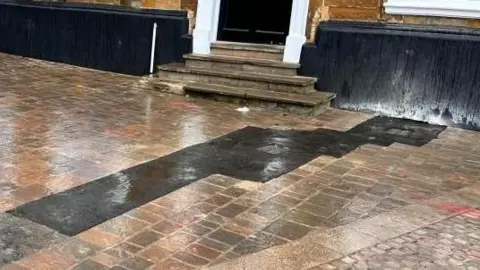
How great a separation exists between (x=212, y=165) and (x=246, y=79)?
3.05 m

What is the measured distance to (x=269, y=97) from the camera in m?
7.34

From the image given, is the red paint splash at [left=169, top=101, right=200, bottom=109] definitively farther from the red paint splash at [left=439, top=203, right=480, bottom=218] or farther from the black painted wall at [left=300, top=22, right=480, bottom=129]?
the red paint splash at [left=439, top=203, right=480, bottom=218]

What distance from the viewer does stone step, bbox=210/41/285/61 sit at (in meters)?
8.27

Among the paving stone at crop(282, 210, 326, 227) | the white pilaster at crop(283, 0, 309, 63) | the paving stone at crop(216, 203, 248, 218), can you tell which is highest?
the white pilaster at crop(283, 0, 309, 63)

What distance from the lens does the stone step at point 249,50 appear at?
827cm

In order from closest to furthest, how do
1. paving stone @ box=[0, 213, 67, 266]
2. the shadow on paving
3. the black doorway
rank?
1. paving stone @ box=[0, 213, 67, 266]
2. the shadow on paving
3. the black doorway

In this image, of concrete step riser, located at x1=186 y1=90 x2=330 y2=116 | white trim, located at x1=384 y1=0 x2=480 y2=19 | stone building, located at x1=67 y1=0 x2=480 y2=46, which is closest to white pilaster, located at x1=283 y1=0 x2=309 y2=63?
stone building, located at x1=67 y1=0 x2=480 y2=46

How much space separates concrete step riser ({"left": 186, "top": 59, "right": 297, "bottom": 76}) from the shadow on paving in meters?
1.41

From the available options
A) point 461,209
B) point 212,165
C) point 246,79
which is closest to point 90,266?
point 212,165

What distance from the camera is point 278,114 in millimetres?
7145

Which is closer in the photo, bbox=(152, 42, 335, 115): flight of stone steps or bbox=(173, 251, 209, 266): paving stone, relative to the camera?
bbox=(173, 251, 209, 266): paving stone

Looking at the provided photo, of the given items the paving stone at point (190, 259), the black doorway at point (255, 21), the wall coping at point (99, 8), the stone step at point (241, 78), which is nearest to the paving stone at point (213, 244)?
the paving stone at point (190, 259)

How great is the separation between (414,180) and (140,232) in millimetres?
2453

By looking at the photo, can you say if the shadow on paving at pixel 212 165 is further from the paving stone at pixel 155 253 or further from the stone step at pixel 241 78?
the stone step at pixel 241 78
